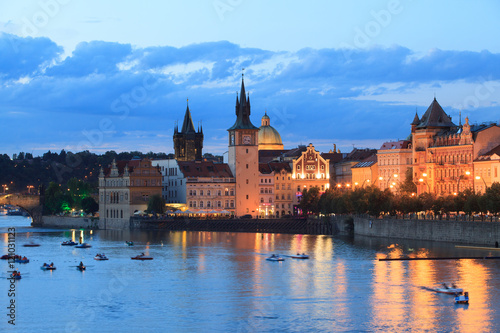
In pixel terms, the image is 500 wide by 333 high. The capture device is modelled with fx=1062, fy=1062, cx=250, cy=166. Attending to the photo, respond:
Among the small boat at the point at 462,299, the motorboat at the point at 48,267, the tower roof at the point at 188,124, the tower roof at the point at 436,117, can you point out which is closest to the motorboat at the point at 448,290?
the small boat at the point at 462,299

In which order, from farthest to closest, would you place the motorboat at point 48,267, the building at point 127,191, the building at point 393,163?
the building at point 127,191 < the building at point 393,163 < the motorboat at point 48,267

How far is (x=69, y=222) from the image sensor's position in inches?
7131

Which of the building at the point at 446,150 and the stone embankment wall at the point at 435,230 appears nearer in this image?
the stone embankment wall at the point at 435,230

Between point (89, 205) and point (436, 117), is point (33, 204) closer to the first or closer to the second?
point (89, 205)

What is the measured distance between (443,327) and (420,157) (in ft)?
295

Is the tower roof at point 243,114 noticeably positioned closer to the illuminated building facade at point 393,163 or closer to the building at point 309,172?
the building at point 309,172

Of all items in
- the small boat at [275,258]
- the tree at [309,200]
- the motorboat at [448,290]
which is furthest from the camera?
the tree at [309,200]

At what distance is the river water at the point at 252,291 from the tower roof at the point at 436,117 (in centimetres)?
3942

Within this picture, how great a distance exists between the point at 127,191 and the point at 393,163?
1640 inches

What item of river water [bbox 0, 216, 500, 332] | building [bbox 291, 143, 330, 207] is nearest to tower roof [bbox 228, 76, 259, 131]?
building [bbox 291, 143, 330, 207]

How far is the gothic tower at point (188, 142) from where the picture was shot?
197m

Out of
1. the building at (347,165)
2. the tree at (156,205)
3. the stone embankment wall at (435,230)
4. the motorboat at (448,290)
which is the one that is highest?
the building at (347,165)

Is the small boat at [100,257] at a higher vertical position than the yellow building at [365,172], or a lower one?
lower

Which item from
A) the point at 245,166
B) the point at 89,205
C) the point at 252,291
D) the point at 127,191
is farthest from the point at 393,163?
the point at 252,291
